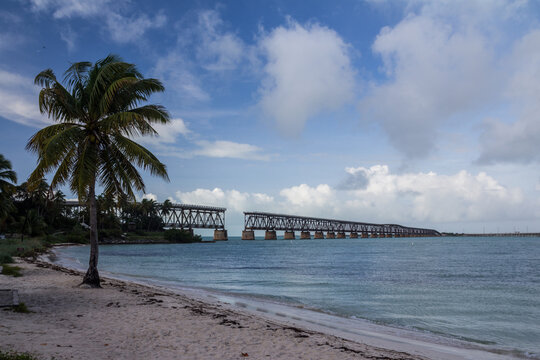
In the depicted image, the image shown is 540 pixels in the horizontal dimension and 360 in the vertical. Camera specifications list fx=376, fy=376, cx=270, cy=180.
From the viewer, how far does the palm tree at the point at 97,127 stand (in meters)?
15.7

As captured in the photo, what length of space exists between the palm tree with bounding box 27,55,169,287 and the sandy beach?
14.0ft

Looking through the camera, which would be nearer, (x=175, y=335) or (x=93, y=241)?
(x=175, y=335)

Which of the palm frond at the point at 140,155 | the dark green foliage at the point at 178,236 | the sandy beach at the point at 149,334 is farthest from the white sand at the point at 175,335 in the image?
the dark green foliage at the point at 178,236

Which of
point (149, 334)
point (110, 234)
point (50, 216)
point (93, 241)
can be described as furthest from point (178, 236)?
point (149, 334)

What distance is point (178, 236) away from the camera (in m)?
143

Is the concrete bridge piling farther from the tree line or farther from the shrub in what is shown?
the shrub

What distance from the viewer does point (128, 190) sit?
1742 cm

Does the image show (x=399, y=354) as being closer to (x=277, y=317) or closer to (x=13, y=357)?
(x=277, y=317)

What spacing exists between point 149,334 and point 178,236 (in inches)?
5444

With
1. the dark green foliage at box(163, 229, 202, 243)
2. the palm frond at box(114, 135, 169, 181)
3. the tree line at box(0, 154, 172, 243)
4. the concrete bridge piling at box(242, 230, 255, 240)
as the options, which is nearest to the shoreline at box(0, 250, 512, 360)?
the palm frond at box(114, 135, 169, 181)

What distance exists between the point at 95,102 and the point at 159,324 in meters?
10.2

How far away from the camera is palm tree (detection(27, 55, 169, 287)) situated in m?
15.7

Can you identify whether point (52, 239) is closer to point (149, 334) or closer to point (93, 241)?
point (93, 241)

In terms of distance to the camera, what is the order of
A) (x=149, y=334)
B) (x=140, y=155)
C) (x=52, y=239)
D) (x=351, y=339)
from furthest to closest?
(x=52, y=239) → (x=140, y=155) → (x=351, y=339) → (x=149, y=334)
